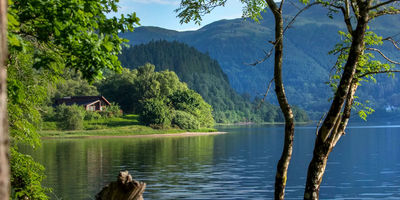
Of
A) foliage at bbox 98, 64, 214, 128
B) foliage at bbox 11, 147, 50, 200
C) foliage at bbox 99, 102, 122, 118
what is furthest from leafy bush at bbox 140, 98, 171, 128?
foliage at bbox 11, 147, 50, 200

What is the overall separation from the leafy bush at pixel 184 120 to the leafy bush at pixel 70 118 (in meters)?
26.8

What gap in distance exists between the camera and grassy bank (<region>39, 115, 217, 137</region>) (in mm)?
105438

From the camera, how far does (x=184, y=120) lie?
426 ft

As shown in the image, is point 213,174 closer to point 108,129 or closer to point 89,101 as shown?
point 108,129

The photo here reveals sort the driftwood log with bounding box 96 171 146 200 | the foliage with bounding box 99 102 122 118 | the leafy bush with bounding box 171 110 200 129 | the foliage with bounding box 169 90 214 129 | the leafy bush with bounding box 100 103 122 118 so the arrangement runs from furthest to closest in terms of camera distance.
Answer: the foliage with bounding box 169 90 214 129
the leafy bush with bounding box 171 110 200 129
the leafy bush with bounding box 100 103 122 118
the foliage with bounding box 99 102 122 118
the driftwood log with bounding box 96 171 146 200

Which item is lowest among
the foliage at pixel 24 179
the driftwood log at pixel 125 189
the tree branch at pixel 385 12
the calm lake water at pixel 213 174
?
the calm lake water at pixel 213 174

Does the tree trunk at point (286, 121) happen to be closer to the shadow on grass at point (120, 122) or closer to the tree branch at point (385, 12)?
the tree branch at point (385, 12)

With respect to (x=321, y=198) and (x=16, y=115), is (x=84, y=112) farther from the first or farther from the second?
(x=16, y=115)

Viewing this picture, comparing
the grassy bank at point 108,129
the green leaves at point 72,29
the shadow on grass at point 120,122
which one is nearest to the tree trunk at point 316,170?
the green leaves at point 72,29

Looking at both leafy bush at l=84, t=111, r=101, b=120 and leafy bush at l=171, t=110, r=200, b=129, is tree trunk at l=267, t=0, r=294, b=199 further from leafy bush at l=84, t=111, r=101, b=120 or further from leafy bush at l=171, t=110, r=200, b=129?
leafy bush at l=171, t=110, r=200, b=129

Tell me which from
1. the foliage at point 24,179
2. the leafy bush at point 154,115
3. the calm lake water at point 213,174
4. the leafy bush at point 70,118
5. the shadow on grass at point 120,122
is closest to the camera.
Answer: the foliage at point 24,179

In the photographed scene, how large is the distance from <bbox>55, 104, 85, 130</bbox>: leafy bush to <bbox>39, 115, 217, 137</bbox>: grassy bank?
1528 millimetres

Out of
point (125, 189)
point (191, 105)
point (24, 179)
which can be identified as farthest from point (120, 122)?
point (125, 189)

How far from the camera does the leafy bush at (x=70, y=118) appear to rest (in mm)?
109312
